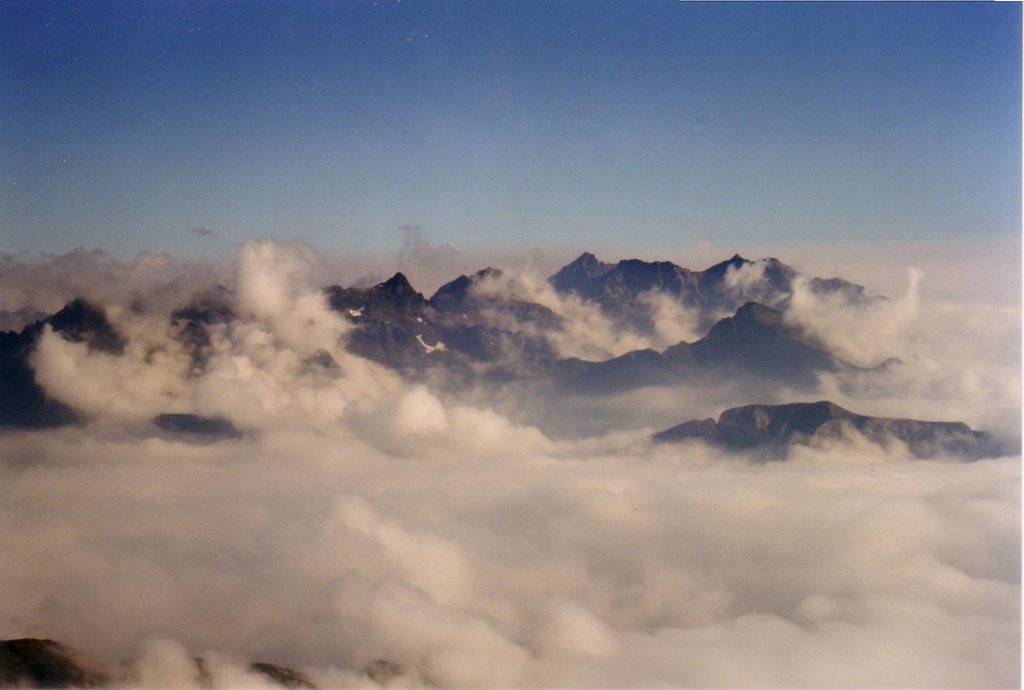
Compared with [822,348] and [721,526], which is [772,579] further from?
[822,348]

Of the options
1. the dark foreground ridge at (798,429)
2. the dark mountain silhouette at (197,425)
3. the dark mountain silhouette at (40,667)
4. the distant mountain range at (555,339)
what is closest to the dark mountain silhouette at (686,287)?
the distant mountain range at (555,339)

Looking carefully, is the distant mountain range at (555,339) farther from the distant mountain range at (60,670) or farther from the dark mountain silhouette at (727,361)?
the distant mountain range at (60,670)

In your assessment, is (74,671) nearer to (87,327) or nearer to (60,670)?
(60,670)

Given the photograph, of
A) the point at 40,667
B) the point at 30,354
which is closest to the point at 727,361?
the point at 30,354

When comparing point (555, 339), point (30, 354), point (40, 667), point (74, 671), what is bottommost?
point (40, 667)

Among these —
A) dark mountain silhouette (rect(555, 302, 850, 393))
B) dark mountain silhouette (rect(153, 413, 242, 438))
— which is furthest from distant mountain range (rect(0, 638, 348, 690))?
dark mountain silhouette (rect(555, 302, 850, 393))

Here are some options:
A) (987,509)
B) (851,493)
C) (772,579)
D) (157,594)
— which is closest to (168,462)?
(157,594)
